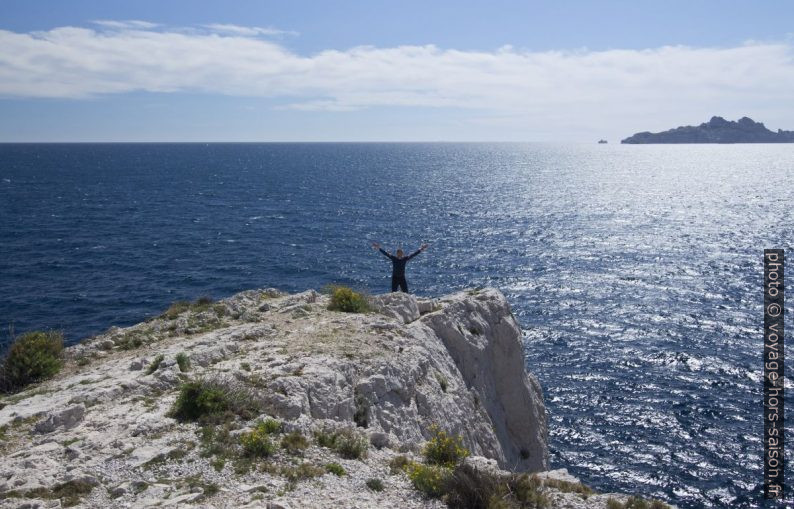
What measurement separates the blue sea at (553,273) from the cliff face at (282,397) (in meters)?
11.3

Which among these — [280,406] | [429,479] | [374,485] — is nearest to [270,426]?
[280,406]

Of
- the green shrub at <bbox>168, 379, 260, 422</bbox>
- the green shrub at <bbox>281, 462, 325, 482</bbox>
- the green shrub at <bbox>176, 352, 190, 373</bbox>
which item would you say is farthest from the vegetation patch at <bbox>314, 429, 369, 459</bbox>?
the green shrub at <bbox>176, 352, 190, 373</bbox>

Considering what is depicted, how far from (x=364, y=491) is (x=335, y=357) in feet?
21.2

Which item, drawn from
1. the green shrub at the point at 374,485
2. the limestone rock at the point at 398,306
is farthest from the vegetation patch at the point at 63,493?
the limestone rock at the point at 398,306

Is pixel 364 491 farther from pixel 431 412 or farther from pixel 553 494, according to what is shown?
pixel 431 412

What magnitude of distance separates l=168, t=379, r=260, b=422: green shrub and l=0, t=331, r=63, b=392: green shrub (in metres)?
6.99

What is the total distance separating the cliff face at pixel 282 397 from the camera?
1170cm

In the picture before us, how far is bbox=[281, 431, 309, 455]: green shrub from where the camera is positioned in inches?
518

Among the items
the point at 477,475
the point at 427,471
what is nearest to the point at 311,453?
the point at 427,471

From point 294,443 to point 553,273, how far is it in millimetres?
56274

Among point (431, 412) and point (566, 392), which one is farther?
point (566, 392)

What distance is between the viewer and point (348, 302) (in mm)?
23281

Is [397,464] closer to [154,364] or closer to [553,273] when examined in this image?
[154,364]

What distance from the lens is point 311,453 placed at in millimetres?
13266
